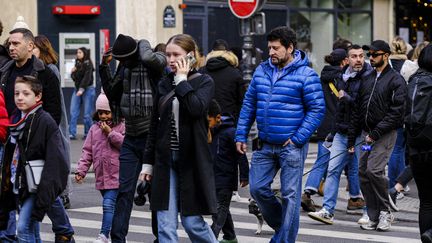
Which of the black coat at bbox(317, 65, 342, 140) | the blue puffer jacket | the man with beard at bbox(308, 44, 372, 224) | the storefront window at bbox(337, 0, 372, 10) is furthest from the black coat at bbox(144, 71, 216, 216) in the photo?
the storefront window at bbox(337, 0, 372, 10)

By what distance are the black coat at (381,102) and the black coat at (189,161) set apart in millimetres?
3885

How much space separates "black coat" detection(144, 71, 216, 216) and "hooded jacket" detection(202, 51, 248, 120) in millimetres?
4590

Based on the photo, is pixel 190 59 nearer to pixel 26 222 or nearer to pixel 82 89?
pixel 26 222

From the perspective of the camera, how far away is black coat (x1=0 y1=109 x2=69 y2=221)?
8375 mm

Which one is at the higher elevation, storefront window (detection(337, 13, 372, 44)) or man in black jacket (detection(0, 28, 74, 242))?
storefront window (detection(337, 13, 372, 44))

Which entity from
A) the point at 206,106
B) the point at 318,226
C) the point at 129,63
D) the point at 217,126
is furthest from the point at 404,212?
the point at 206,106

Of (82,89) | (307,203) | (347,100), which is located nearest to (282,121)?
(347,100)

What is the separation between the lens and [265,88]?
972cm

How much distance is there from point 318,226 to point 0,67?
3.90 m

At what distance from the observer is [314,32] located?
31.0m

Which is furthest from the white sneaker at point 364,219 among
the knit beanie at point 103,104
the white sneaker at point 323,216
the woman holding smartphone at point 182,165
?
the woman holding smartphone at point 182,165

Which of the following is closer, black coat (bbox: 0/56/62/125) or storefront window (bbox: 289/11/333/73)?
black coat (bbox: 0/56/62/125)

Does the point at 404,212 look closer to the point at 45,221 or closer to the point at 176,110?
the point at 45,221

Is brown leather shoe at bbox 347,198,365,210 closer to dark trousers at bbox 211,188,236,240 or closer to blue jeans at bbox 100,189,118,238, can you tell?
dark trousers at bbox 211,188,236,240
